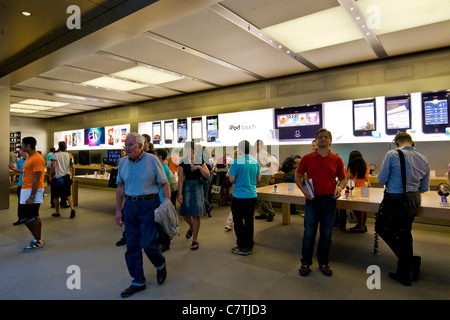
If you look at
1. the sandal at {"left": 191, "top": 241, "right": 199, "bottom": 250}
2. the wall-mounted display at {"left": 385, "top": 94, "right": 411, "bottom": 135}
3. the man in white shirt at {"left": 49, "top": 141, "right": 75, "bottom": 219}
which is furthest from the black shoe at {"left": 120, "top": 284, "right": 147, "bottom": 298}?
the wall-mounted display at {"left": 385, "top": 94, "right": 411, "bottom": 135}

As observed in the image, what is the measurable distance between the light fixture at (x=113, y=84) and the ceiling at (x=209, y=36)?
20 cm

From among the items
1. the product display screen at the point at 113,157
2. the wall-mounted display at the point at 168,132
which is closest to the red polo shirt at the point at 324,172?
the wall-mounted display at the point at 168,132

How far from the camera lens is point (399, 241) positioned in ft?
9.66

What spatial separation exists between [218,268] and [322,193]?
1.46 meters

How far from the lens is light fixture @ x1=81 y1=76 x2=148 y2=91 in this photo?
7161mm

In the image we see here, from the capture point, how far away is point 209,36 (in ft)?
14.6

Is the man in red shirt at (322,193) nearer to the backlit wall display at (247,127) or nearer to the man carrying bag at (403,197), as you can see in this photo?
the man carrying bag at (403,197)

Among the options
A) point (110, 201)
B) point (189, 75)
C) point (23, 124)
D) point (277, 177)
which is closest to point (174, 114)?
point (189, 75)

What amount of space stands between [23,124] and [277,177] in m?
13.2

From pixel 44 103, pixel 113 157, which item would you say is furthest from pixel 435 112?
pixel 44 103

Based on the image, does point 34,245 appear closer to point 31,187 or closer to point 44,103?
point 31,187

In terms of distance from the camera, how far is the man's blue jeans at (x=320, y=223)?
3.04 meters
